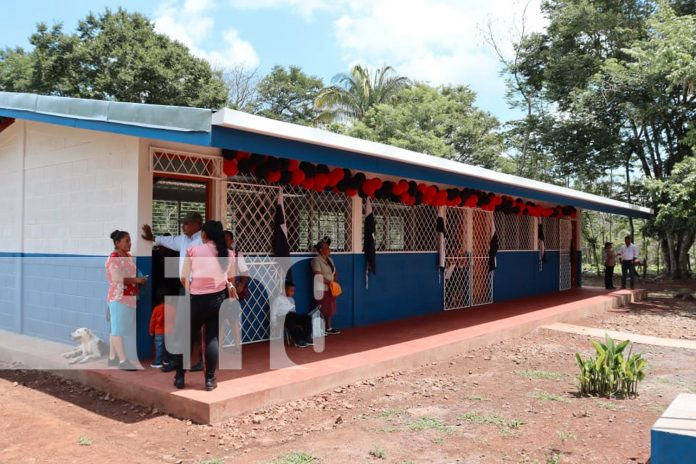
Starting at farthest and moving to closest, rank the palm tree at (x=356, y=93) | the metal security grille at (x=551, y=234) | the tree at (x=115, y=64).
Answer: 1. the palm tree at (x=356, y=93)
2. the tree at (x=115, y=64)
3. the metal security grille at (x=551, y=234)

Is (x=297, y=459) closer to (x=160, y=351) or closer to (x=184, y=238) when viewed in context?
(x=160, y=351)

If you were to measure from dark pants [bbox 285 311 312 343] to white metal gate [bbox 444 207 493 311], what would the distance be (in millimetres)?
3824

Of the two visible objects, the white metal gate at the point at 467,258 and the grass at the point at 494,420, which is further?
the white metal gate at the point at 467,258

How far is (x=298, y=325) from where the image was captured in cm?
654

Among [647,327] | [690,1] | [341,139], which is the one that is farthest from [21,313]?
[690,1]

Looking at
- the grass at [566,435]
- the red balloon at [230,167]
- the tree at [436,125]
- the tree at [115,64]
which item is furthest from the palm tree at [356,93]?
the grass at [566,435]

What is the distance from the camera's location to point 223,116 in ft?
14.5

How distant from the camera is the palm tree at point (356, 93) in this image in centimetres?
2445

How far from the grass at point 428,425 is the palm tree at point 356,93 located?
68.9ft

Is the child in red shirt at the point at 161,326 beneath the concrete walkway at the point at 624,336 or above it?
above

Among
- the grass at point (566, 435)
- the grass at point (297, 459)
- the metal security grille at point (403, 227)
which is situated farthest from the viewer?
the metal security grille at point (403, 227)

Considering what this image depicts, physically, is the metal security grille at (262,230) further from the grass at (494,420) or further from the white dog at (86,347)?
the grass at (494,420)

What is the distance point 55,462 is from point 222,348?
2.57 meters

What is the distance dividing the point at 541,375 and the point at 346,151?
10.1ft
